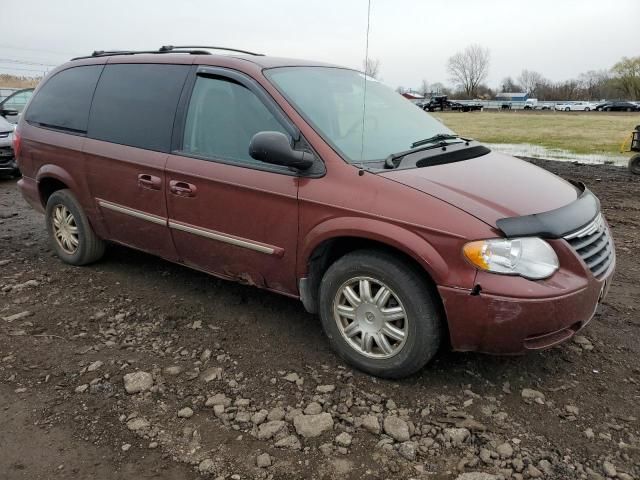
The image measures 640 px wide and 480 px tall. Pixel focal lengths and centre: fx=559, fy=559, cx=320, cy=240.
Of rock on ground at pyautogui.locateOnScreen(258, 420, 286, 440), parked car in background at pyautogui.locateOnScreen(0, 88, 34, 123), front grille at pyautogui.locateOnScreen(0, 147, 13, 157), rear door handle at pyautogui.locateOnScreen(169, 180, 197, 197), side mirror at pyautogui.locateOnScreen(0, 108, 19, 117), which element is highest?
parked car in background at pyautogui.locateOnScreen(0, 88, 34, 123)

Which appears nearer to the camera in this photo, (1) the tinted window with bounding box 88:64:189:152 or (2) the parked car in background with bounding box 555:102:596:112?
(1) the tinted window with bounding box 88:64:189:152

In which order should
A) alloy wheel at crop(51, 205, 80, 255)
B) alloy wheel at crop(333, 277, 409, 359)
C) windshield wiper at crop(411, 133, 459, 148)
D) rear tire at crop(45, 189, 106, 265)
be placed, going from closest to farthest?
1. alloy wheel at crop(333, 277, 409, 359)
2. windshield wiper at crop(411, 133, 459, 148)
3. rear tire at crop(45, 189, 106, 265)
4. alloy wheel at crop(51, 205, 80, 255)

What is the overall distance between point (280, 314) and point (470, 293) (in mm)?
1691

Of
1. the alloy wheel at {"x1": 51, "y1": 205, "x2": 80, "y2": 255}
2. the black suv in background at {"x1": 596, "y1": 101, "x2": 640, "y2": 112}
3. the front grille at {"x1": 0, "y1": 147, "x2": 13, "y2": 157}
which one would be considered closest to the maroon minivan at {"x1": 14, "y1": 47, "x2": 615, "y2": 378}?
the alloy wheel at {"x1": 51, "y1": 205, "x2": 80, "y2": 255}

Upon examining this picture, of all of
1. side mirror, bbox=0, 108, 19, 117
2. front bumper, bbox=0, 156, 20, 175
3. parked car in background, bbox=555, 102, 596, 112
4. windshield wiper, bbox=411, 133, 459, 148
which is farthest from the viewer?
parked car in background, bbox=555, 102, 596, 112

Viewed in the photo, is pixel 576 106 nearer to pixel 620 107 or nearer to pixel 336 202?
pixel 620 107

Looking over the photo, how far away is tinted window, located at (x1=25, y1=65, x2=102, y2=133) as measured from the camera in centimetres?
468

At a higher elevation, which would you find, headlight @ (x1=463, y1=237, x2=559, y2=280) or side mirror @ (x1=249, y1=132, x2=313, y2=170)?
side mirror @ (x1=249, y1=132, x2=313, y2=170)

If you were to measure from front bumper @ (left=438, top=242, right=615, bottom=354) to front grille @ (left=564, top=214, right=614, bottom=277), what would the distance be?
0.09m

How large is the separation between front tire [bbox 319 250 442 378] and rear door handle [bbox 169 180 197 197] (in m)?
1.16

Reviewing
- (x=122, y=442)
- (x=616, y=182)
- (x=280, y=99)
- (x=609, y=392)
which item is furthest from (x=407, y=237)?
(x=616, y=182)

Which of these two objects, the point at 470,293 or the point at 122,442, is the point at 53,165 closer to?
the point at 122,442

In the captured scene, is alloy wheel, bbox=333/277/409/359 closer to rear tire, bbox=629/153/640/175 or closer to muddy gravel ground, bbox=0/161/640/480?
muddy gravel ground, bbox=0/161/640/480

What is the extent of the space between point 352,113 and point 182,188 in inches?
50.2
